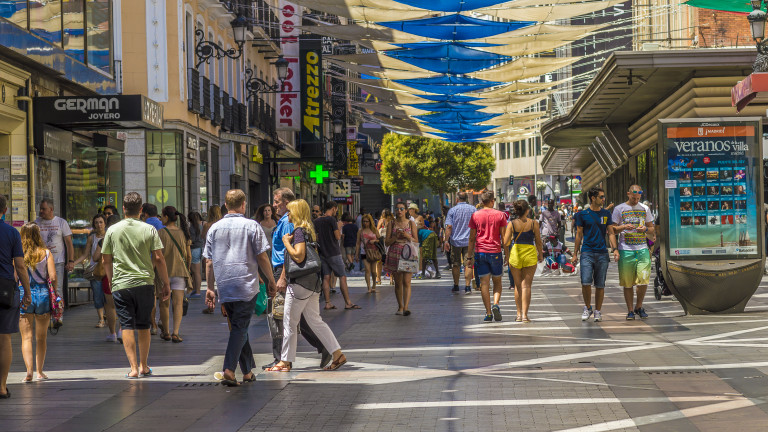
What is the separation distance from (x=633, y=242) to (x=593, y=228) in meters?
0.56

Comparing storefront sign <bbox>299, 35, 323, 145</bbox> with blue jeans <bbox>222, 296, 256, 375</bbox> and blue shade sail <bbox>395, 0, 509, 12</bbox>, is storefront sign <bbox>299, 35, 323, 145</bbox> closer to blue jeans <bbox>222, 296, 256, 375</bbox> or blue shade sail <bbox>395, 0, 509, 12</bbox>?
blue shade sail <bbox>395, 0, 509, 12</bbox>

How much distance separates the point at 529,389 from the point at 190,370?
3364 mm

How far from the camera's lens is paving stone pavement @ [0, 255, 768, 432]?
7.74 meters

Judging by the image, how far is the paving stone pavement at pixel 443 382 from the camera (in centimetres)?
774

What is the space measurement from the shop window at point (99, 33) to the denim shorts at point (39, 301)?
42.0 feet

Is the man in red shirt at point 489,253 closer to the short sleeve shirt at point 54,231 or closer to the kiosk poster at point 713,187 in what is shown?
the kiosk poster at point 713,187

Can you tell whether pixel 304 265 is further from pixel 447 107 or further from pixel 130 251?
pixel 447 107

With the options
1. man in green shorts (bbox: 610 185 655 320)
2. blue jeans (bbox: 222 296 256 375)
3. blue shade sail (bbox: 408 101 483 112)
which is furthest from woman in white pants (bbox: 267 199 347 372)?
blue shade sail (bbox: 408 101 483 112)

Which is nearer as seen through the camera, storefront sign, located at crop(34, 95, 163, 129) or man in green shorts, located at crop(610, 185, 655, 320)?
man in green shorts, located at crop(610, 185, 655, 320)

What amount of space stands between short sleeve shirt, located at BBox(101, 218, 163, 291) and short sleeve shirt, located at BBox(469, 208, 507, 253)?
594 cm

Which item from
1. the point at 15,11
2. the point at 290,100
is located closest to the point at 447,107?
the point at 290,100

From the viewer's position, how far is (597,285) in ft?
48.2

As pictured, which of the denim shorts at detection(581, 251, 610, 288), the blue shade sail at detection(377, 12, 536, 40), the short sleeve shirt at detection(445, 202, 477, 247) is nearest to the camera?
the denim shorts at detection(581, 251, 610, 288)

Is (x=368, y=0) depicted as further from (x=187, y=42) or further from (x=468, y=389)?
(x=468, y=389)
